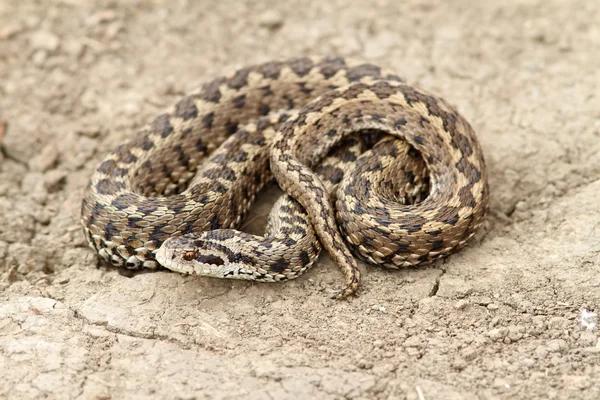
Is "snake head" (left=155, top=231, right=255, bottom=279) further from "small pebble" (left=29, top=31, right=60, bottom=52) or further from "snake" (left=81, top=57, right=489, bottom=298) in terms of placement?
"small pebble" (left=29, top=31, right=60, bottom=52)

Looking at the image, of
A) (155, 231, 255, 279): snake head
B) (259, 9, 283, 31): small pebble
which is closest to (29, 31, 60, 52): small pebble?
(259, 9, 283, 31): small pebble

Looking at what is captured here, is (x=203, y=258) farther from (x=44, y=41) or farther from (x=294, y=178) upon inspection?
(x=44, y=41)

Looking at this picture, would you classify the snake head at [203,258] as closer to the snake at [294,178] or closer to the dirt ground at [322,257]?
the snake at [294,178]

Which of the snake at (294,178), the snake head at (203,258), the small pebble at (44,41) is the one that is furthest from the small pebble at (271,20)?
the snake head at (203,258)

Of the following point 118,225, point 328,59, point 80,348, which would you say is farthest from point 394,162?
point 80,348

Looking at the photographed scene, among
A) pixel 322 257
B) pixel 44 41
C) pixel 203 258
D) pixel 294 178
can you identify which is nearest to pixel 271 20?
pixel 44 41
